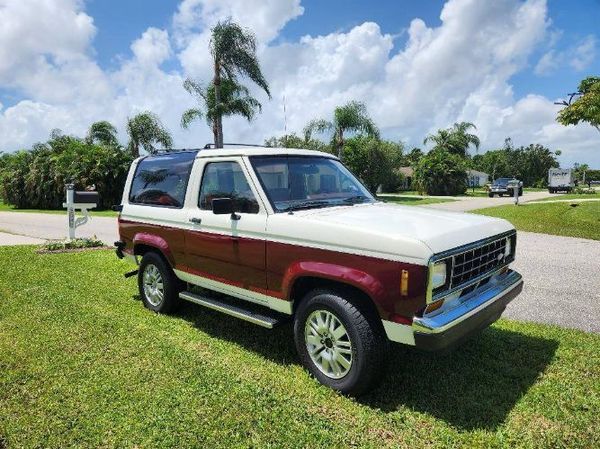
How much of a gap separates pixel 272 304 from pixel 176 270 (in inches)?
69.6

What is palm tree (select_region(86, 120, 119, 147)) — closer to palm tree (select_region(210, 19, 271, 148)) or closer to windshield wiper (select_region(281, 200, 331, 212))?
palm tree (select_region(210, 19, 271, 148))

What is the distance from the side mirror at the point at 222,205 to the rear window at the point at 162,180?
1.25m

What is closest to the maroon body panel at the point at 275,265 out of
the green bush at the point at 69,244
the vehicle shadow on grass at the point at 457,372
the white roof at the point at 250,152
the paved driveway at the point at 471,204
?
the vehicle shadow on grass at the point at 457,372

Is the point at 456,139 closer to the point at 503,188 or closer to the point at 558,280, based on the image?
the point at 503,188

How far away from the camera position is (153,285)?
6090 mm

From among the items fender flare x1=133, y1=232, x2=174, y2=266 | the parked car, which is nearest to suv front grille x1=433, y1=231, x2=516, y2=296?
fender flare x1=133, y1=232, x2=174, y2=266

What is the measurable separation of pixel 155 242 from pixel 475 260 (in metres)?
3.87

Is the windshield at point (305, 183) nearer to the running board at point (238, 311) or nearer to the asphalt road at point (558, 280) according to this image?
the running board at point (238, 311)

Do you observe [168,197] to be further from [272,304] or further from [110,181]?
[110,181]

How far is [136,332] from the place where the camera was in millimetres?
5320

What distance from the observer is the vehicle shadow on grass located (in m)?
3.65

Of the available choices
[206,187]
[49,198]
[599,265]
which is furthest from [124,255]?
[49,198]

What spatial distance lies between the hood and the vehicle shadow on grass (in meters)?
1.00

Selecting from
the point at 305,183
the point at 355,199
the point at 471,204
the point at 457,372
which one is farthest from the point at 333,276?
the point at 471,204
